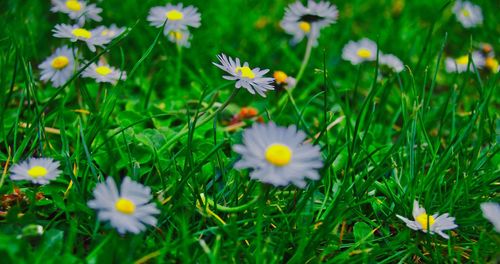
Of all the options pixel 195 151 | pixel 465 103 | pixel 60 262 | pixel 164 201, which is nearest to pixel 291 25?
pixel 465 103

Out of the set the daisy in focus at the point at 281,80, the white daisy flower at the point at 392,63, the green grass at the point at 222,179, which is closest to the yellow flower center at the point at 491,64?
the green grass at the point at 222,179

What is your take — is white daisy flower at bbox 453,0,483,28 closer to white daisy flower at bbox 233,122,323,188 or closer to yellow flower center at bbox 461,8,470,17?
yellow flower center at bbox 461,8,470,17

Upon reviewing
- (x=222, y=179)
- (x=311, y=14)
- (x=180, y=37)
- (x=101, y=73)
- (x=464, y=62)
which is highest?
(x=464, y=62)

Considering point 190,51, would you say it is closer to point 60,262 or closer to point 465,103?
point 465,103

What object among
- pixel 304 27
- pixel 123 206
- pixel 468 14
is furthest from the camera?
pixel 468 14

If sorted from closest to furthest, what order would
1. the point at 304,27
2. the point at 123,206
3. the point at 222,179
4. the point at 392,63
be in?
the point at 123,206, the point at 222,179, the point at 392,63, the point at 304,27

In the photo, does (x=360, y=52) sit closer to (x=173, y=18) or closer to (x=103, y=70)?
(x=173, y=18)

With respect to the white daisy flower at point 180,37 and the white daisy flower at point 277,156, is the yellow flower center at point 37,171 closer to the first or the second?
the white daisy flower at point 277,156

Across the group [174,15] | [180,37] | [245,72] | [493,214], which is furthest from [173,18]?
[493,214]
